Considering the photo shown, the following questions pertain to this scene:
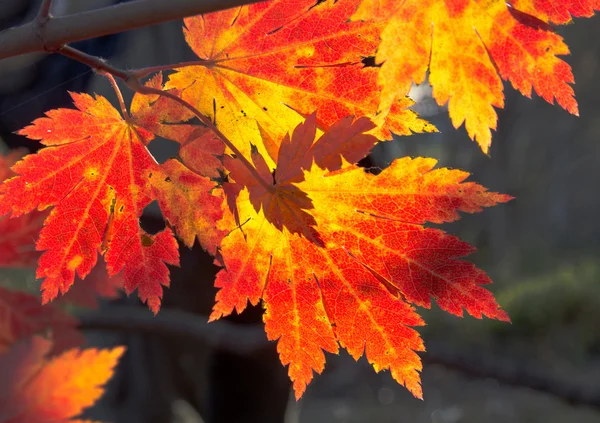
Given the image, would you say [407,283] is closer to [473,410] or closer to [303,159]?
[303,159]

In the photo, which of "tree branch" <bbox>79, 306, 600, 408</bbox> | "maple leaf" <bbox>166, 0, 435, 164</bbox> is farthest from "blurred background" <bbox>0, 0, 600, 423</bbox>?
"maple leaf" <bbox>166, 0, 435, 164</bbox>

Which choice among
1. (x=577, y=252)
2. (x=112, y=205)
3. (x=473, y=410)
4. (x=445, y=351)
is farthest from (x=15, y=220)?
(x=577, y=252)

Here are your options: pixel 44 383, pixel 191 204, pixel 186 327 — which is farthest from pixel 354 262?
pixel 186 327

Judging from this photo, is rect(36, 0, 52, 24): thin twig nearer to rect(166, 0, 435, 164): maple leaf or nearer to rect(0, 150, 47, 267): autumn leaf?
rect(166, 0, 435, 164): maple leaf

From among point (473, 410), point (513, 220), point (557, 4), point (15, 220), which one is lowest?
point (513, 220)

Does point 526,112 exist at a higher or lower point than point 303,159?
lower

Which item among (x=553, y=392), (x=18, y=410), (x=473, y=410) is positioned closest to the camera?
(x=18, y=410)

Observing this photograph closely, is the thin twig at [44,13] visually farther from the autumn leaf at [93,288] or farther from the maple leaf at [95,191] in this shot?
the autumn leaf at [93,288]
